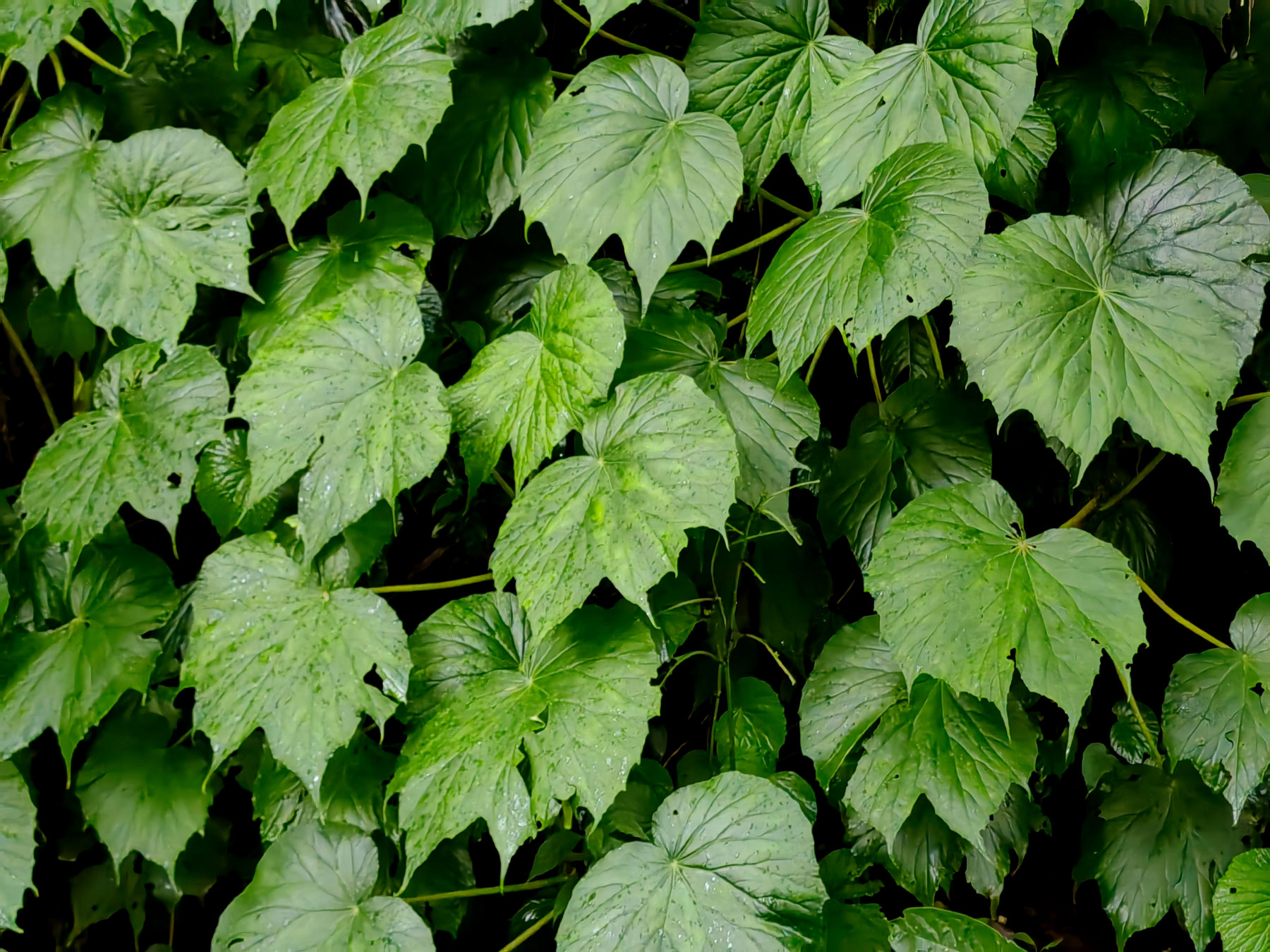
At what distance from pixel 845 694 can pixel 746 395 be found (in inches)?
17.3

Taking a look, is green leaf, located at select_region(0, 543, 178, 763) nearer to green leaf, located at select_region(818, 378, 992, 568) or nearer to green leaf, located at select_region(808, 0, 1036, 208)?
green leaf, located at select_region(818, 378, 992, 568)

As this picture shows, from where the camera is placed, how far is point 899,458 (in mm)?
1440

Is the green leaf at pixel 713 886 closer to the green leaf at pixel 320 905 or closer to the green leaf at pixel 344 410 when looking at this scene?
the green leaf at pixel 320 905

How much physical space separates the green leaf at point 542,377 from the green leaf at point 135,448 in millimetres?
443

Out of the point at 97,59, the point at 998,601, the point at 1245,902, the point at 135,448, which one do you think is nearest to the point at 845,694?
the point at 998,601

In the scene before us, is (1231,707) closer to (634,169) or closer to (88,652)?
(634,169)

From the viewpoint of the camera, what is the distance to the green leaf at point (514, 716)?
47.2 inches

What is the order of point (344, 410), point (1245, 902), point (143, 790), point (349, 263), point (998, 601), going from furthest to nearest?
point (143, 790) < point (349, 263) < point (344, 410) < point (1245, 902) < point (998, 601)

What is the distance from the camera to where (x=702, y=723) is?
5.63ft

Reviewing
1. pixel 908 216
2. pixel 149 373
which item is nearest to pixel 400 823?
pixel 149 373

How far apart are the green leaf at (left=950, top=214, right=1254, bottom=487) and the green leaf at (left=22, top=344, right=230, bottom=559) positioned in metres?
1.10

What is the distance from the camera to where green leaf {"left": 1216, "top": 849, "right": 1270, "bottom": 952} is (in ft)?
3.96

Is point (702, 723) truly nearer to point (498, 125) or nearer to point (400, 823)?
point (400, 823)

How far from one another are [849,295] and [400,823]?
2.85ft
